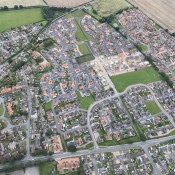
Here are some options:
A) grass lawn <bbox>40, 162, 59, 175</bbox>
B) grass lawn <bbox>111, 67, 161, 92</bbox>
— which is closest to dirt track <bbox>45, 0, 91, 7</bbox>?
grass lawn <bbox>111, 67, 161, 92</bbox>

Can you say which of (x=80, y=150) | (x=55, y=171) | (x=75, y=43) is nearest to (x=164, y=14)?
(x=75, y=43)

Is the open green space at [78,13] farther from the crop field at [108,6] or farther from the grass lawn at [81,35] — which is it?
the grass lawn at [81,35]

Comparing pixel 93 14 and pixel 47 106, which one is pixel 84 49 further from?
pixel 47 106

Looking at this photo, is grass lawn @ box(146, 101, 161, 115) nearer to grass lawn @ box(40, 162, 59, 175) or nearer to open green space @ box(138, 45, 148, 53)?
open green space @ box(138, 45, 148, 53)

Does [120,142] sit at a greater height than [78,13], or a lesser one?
lesser

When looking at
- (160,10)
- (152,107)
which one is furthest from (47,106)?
(160,10)
